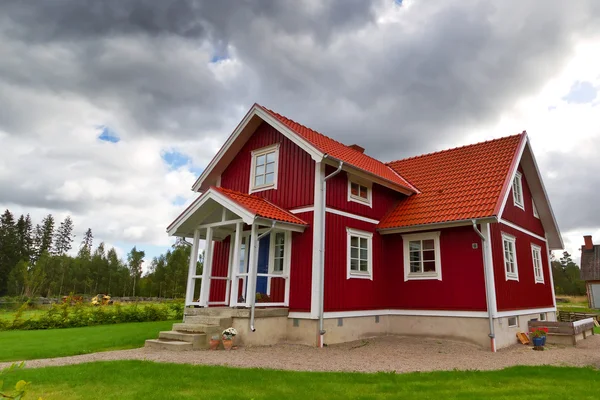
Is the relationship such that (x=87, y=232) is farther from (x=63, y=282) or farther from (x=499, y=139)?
(x=499, y=139)

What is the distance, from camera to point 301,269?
1121 cm

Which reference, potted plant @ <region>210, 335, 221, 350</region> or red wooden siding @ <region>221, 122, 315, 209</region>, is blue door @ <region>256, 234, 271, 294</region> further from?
potted plant @ <region>210, 335, 221, 350</region>

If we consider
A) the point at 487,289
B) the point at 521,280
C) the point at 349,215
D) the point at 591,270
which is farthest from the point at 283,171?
the point at 591,270

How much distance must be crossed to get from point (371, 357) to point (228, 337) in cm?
355

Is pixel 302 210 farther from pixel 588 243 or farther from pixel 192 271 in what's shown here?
pixel 588 243

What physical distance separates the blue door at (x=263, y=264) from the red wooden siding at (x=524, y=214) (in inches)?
314

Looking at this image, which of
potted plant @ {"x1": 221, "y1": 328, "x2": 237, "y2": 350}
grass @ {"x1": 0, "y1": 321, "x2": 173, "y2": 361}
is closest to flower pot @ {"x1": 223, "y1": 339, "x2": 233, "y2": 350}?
potted plant @ {"x1": 221, "y1": 328, "x2": 237, "y2": 350}

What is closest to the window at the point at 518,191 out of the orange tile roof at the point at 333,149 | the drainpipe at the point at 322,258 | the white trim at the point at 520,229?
the white trim at the point at 520,229

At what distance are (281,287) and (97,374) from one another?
5.64m

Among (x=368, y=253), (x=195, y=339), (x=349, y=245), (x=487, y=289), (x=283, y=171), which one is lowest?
(x=195, y=339)

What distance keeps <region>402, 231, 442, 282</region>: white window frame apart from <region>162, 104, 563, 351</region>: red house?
33mm

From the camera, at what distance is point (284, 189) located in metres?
12.5

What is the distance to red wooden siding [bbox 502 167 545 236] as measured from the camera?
1349 cm

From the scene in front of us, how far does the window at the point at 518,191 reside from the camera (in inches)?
567
